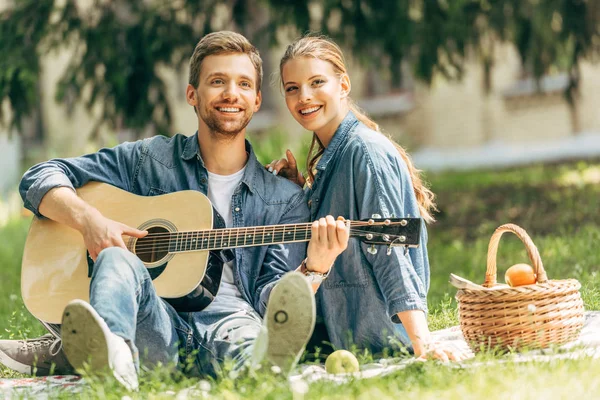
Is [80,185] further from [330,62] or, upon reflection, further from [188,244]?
[330,62]

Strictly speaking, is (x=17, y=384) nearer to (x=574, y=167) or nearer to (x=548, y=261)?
(x=548, y=261)

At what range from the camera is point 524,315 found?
3316mm

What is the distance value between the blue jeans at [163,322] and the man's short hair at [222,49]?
1.00 meters

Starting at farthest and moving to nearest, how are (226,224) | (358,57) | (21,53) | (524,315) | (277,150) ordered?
(277,150), (358,57), (21,53), (226,224), (524,315)

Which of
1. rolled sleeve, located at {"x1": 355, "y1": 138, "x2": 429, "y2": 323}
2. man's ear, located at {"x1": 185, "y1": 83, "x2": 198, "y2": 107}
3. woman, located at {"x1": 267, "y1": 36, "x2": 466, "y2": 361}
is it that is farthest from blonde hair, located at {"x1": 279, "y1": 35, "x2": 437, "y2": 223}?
man's ear, located at {"x1": 185, "y1": 83, "x2": 198, "y2": 107}

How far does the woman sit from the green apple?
93 millimetres

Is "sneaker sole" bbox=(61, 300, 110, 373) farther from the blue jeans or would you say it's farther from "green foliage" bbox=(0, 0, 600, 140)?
"green foliage" bbox=(0, 0, 600, 140)

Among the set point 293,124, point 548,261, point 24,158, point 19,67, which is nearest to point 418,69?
point 548,261

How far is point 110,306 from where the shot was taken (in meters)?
2.92

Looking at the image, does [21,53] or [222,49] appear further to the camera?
[21,53]

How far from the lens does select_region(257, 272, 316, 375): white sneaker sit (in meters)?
2.91

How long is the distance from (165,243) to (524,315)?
1422 mm

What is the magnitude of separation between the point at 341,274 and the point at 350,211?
0.26 metres

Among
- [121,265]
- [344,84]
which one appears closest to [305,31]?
[344,84]
